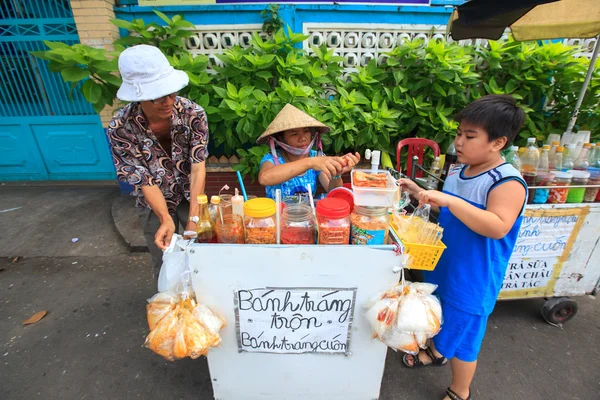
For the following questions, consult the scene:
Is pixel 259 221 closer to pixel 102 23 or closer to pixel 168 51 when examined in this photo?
pixel 168 51

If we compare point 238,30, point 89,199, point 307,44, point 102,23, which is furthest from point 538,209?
point 89,199

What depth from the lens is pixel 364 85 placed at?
137 inches

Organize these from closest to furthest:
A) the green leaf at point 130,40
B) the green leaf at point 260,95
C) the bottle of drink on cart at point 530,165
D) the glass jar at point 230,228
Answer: the glass jar at point 230,228 < the bottle of drink on cart at point 530,165 < the green leaf at point 260,95 < the green leaf at point 130,40

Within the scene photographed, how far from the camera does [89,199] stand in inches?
177

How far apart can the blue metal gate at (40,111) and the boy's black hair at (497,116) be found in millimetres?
4968

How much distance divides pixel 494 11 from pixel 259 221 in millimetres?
2173

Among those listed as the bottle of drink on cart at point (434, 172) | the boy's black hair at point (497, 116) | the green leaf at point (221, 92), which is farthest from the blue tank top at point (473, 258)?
the green leaf at point (221, 92)

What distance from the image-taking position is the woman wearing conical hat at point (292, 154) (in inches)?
61.7

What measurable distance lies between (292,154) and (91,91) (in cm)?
244

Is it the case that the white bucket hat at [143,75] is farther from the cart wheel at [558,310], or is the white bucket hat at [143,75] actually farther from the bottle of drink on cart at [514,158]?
the cart wheel at [558,310]

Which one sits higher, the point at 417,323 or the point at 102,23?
the point at 102,23

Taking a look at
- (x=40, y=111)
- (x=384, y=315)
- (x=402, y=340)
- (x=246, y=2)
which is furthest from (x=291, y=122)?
(x=40, y=111)

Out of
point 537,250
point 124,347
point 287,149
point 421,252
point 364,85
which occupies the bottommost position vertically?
point 124,347

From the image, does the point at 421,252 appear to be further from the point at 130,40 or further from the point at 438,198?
the point at 130,40
